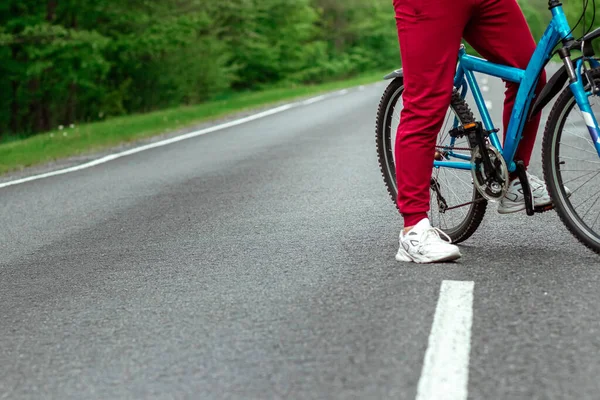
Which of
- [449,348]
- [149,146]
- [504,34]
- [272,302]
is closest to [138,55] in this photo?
[149,146]

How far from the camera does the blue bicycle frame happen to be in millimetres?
3865

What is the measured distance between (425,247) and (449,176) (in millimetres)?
646

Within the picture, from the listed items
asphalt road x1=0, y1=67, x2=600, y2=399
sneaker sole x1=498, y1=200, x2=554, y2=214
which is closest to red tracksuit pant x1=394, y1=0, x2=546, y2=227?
sneaker sole x1=498, y1=200, x2=554, y2=214

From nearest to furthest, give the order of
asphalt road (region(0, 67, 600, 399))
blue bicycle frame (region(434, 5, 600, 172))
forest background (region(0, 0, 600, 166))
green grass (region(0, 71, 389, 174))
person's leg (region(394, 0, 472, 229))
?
asphalt road (region(0, 67, 600, 399))
blue bicycle frame (region(434, 5, 600, 172))
person's leg (region(394, 0, 472, 229))
green grass (region(0, 71, 389, 174))
forest background (region(0, 0, 600, 166))

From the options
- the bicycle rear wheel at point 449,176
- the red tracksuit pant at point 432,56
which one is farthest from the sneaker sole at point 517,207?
the red tracksuit pant at point 432,56

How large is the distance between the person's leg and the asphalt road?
37 cm

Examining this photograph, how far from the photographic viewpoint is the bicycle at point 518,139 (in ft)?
12.7

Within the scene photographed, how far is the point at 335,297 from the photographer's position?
11.8ft

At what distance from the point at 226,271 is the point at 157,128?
11.8 meters

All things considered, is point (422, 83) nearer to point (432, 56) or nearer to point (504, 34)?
point (432, 56)

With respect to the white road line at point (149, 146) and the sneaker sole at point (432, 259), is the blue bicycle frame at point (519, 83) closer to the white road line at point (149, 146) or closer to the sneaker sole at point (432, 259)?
the sneaker sole at point (432, 259)

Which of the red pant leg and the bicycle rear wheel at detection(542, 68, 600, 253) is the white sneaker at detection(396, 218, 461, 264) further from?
the red pant leg

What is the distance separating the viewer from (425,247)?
4055mm

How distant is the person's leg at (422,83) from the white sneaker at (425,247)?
8 cm
